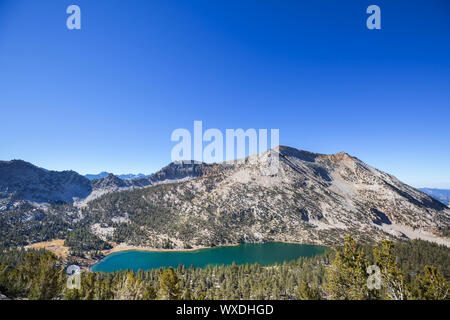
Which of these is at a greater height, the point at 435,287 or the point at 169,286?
the point at 435,287

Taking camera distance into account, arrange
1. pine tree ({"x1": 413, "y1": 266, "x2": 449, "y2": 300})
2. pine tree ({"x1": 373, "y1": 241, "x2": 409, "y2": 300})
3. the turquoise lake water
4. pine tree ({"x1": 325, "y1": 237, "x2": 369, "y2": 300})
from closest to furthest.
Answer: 1. pine tree ({"x1": 413, "y1": 266, "x2": 449, "y2": 300})
2. pine tree ({"x1": 373, "y1": 241, "x2": 409, "y2": 300})
3. pine tree ({"x1": 325, "y1": 237, "x2": 369, "y2": 300})
4. the turquoise lake water

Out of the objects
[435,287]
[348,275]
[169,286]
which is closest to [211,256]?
[169,286]

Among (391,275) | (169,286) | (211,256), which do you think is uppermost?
(391,275)

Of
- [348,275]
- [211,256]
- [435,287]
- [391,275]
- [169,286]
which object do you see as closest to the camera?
[435,287]

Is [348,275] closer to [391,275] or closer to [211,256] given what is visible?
[391,275]

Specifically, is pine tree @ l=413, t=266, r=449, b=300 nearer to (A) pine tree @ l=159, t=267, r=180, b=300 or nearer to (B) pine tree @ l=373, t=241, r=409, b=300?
(B) pine tree @ l=373, t=241, r=409, b=300

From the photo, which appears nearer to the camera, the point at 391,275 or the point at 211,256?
the point at 391,275

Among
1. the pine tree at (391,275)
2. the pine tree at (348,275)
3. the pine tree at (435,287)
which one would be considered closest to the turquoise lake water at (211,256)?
the pine tree at (348,275)

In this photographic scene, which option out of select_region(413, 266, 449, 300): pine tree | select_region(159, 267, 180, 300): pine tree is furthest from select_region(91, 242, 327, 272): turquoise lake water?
select_region(413, 266, 449, 300): pine tree
